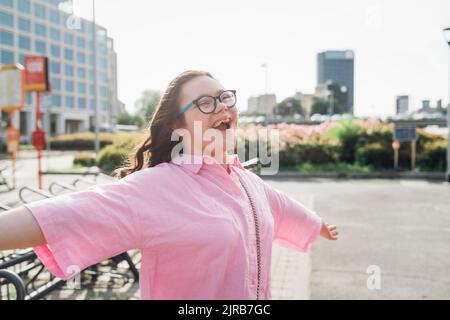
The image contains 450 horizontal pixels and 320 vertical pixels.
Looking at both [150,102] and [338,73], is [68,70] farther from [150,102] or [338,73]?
[338,73]

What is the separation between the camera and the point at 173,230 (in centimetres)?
145

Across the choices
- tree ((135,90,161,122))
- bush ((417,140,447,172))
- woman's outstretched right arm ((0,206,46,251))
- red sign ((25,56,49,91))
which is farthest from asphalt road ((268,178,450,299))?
red sign ((25,56,49,91))

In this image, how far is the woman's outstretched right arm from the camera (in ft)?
4.05

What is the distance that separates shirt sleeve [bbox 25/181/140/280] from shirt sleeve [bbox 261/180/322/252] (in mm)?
761

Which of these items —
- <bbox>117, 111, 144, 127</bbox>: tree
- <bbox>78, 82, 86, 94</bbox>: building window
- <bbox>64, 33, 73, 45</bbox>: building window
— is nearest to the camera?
<bbox>117, 111, 144, 127</bbox>: tree

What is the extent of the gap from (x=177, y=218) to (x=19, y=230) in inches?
16.6

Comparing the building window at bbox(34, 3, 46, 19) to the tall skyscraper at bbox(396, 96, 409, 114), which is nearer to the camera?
the building window at bbox(34, 3, 46, 19)

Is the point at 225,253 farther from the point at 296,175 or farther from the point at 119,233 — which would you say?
the point at 296,175

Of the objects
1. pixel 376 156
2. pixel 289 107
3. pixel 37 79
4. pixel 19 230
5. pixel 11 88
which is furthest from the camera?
pixel 289 107

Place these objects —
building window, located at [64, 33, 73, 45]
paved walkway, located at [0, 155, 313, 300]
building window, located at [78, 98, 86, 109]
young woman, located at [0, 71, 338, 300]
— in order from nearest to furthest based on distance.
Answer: young woman, located at [0, 71, 338, 300]
paved walkway, located at [0, 155, 313, 300]
building window, located at [64, 33, 73, 45]
building window, located at [78, 98, 86, 109]

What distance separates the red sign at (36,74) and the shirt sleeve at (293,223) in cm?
1334

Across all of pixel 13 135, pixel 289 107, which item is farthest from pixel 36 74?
pixel 289 107

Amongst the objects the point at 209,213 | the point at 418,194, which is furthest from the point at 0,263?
the point at 418,194

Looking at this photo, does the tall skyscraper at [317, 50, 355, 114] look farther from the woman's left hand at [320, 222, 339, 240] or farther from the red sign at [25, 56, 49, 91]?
the woman's left hand at [320, 222, 339, 240]
